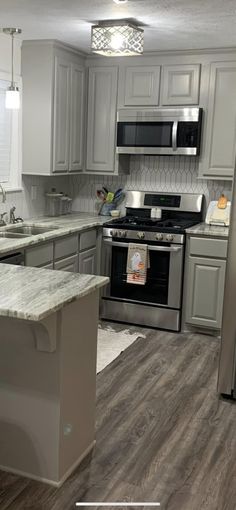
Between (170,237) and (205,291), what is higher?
(170,237)

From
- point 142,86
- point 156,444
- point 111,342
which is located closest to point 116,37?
point 142,86

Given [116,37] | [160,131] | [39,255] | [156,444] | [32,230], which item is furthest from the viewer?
[160,131]

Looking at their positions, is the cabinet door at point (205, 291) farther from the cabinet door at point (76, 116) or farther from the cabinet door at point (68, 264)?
the cabinet door at point (76, 116)

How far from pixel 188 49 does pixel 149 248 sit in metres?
1.76

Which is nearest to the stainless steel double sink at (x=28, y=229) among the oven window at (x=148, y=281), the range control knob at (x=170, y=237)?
the oven window at (x=148, y=281)

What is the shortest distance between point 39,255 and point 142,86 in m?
1.93

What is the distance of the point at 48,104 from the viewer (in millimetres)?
4734

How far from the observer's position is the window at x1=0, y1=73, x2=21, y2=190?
463 centimetres

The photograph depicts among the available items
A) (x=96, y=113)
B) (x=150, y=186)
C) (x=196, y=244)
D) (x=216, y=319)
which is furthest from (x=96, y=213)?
(x=216, y=319)

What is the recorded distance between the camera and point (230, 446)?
298cm

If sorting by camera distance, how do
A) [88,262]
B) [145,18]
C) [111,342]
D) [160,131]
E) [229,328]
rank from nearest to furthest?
[229,328], [145,18], [111,342], [160,131], [88,262]

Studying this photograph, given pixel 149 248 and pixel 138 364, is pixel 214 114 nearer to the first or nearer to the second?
pixel 149 248

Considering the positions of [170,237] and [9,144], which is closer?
[170,237]

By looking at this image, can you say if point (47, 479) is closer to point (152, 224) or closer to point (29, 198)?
point (152, 224)
